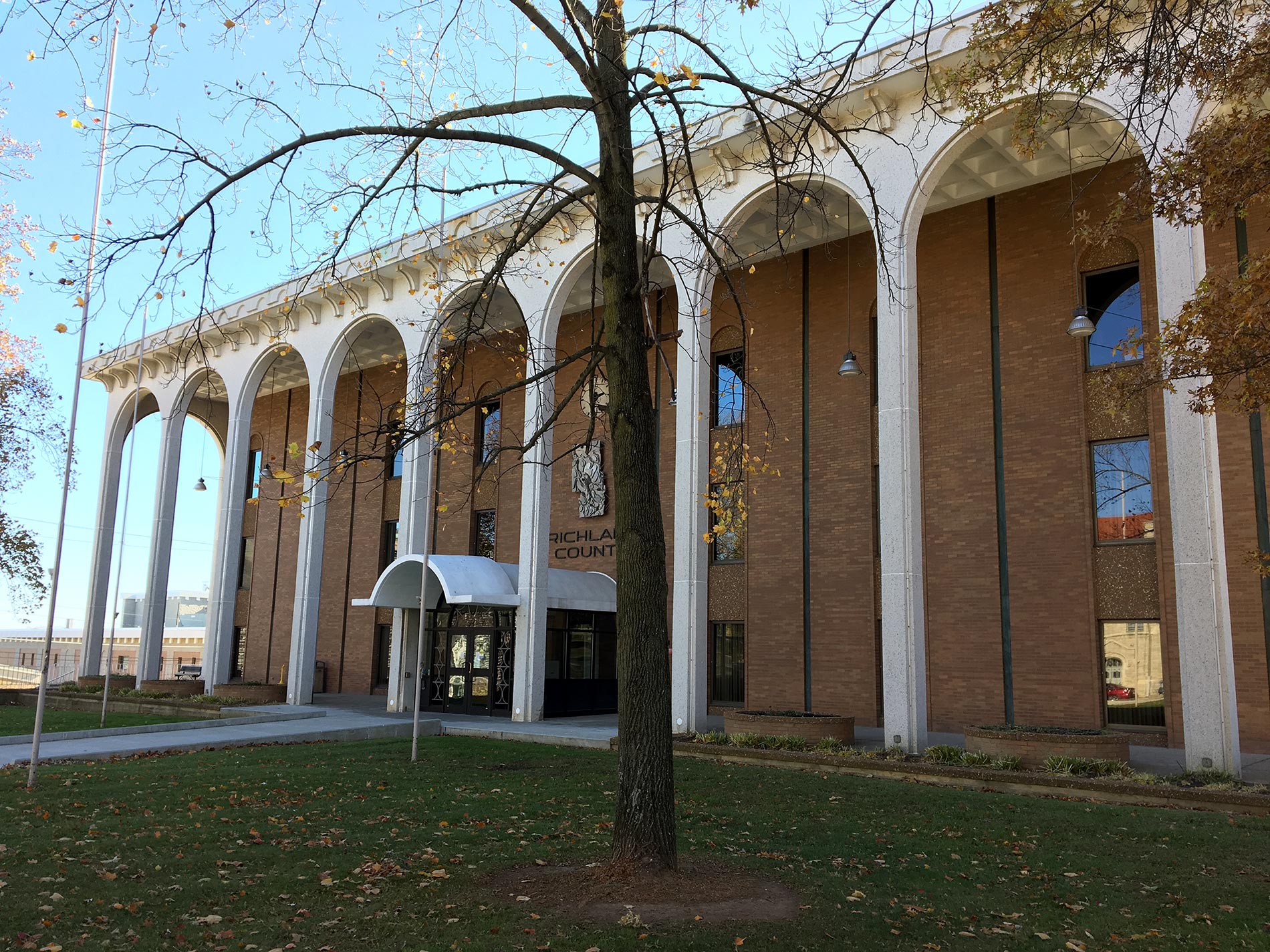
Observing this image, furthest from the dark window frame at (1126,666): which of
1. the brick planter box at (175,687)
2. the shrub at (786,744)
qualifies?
the brick planter box at (175,687)

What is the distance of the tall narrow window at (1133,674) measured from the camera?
18000 millimetres

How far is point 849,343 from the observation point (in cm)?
2289

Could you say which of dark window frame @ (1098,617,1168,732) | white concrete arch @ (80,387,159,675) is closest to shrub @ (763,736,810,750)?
dark window frame @ (1098,617,1168,732)

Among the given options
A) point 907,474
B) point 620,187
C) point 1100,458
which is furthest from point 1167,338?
point 1100,458

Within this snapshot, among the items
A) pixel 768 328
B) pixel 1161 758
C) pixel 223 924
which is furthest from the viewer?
pixel 768 328

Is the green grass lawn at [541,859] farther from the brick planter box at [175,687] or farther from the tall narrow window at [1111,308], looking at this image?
the brick planter box at [175,687]

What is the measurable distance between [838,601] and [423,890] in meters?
16.3

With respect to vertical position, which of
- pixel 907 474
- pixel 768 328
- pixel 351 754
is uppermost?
pixel 768 328

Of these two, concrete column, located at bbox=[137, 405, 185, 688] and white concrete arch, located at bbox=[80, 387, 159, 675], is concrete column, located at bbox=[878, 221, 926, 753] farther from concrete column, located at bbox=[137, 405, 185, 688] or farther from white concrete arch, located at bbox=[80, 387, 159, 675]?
white concrete arch, located at bbox=[80, 387, 159, 675]

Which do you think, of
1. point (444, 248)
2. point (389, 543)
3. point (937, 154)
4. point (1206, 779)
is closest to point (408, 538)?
point (444, 248)

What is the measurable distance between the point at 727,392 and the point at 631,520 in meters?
17.2

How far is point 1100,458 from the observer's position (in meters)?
19.2

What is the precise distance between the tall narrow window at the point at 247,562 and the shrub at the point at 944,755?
30.3m

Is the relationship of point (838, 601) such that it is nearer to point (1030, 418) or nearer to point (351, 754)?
point (1030, 418)
